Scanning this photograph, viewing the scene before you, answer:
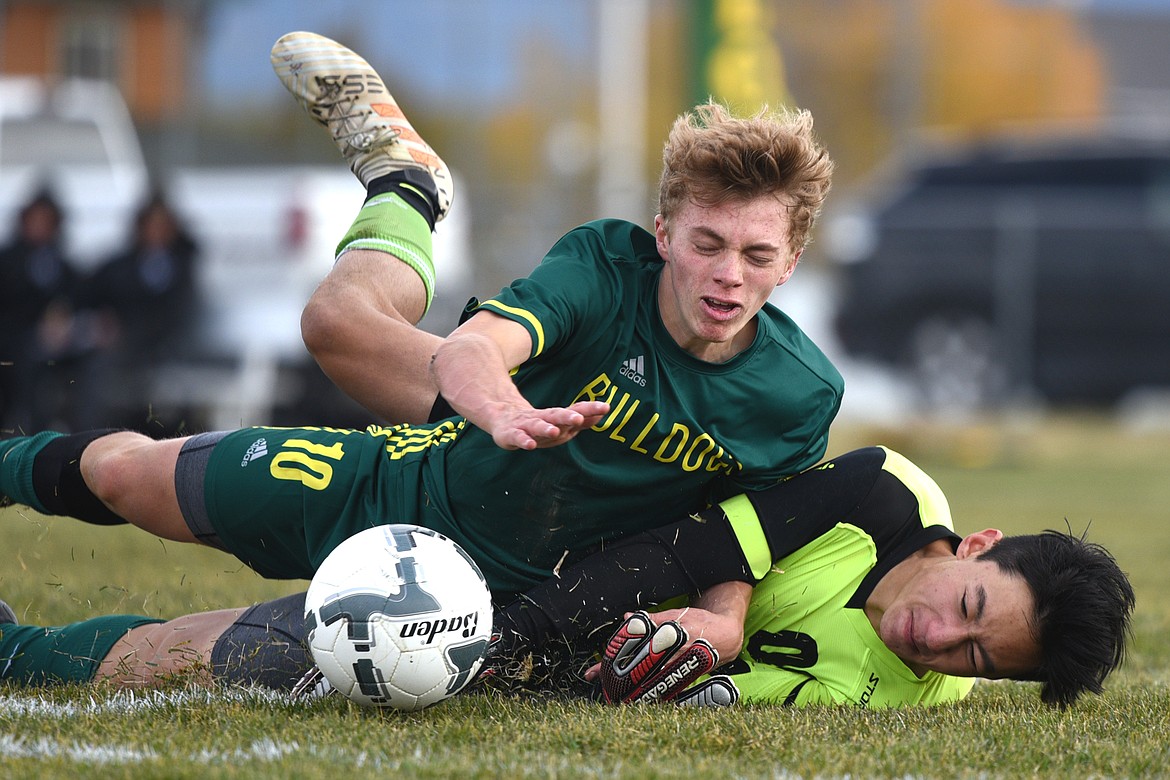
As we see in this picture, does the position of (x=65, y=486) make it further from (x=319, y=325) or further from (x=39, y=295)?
(x=39, y=295)

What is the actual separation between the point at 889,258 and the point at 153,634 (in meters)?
12.2

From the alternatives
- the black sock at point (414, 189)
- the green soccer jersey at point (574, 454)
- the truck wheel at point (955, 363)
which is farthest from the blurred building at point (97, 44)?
the green soccer jersey at point (574, 454)

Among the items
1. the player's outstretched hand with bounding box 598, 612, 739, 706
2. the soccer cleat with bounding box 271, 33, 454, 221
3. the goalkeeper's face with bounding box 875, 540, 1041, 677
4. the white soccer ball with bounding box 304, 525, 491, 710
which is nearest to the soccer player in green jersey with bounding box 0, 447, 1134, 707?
the goalkeeper's face with bounding box 875, 540, 1041, 677

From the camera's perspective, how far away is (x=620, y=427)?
4.05 metres

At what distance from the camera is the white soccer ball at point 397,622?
143 inches

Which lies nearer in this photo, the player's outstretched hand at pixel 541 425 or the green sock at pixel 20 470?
the player's outstretched hand at pixel 541 425

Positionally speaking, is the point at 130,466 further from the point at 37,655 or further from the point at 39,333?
the point at 39,333

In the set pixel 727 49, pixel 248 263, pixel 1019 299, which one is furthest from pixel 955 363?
pixel 248 263

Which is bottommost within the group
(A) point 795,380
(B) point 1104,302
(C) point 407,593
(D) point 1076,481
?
(D) point 1076,481

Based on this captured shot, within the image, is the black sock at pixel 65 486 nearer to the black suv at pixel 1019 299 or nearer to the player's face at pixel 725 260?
the player's face at pixel 725 260

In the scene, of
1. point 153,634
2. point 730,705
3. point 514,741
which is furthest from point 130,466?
point 730,705

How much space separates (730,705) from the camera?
4090 millimetres

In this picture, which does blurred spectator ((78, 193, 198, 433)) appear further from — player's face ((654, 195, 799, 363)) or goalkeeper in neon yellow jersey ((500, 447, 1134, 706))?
player's face ((654, 195, 799, 363))

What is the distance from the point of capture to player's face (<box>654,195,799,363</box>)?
3830 mm
